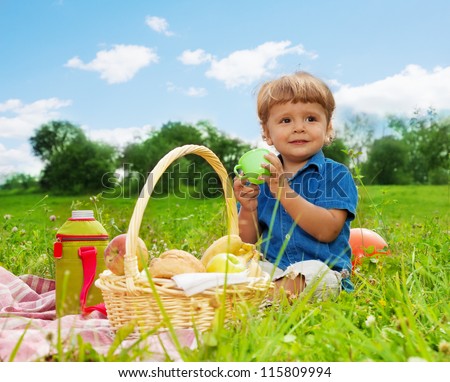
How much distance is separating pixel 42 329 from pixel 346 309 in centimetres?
126

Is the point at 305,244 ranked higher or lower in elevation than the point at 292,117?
lower

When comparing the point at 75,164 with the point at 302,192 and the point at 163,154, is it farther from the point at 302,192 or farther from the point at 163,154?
the point at 302,192

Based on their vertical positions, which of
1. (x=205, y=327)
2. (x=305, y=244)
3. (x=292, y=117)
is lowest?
(x=205, y=327)

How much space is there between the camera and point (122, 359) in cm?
176

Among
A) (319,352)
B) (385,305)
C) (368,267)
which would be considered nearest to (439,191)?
(368,267)

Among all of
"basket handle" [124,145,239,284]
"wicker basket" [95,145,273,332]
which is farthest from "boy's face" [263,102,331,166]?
"wicker basket" [95,145,273,332]

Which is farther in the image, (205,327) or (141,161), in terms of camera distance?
(141,161)

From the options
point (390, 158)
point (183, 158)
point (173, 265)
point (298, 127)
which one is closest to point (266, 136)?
point (298, 127)

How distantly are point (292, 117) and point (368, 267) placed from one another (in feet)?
3.06

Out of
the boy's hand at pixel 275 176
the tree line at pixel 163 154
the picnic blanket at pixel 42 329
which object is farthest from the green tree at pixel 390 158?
the picnic blanket at pixel 42 329

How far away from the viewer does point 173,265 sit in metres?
2.40
